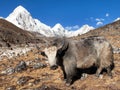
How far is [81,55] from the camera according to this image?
18.9 meters

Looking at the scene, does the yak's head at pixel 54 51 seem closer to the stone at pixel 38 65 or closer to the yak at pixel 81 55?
the yak at pixel 81 55

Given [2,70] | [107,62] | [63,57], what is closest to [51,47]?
[63,57]

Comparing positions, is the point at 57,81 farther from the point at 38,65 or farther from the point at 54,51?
the point at 38,65

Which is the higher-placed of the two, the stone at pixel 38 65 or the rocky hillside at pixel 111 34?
the rocky hillside at pixel 111 34

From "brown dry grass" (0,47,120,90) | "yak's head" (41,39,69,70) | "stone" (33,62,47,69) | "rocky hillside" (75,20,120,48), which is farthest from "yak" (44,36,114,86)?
"rocky hillside" (75,20,120,48)

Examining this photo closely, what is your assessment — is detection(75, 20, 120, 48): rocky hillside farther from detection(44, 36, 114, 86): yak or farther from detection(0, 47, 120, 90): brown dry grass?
detection(44, 36, 114, 86): yak

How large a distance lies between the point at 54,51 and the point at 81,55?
209 cm

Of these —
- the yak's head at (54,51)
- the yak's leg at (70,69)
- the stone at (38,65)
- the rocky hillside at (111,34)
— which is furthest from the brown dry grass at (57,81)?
the rocky hillside at (111,34)

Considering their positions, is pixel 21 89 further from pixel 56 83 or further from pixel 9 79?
pixel 9 79

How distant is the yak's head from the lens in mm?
17453

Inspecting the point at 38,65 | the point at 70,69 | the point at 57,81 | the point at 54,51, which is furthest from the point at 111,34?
the point at 54,51

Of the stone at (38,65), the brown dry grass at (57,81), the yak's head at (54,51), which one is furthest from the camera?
the stone at (38,65)

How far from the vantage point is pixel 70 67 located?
60.8ft

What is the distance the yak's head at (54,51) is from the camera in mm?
17453
